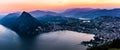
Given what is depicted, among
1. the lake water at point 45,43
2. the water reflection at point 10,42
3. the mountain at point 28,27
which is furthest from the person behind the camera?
the mountain at point 28,27

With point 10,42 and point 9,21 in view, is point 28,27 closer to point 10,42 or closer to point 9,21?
point 9,21

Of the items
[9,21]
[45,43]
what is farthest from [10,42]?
[9,21]

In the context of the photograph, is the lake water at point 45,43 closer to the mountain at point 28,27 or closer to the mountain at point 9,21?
the mountain at point 28,27

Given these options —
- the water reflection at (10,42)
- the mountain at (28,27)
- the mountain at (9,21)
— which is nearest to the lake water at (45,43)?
the water reflection at (10,42)

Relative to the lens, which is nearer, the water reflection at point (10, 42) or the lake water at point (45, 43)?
the lake water at point (45, 43)

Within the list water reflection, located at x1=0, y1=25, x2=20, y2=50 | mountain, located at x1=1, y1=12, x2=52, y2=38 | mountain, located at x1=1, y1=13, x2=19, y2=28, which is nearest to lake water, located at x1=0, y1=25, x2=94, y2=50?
water reflection, located at x1=0, y1=25, x2=20, y2=50

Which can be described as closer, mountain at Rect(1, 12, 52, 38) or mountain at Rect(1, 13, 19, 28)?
mountain at Rect(1, 12, 52, 38)

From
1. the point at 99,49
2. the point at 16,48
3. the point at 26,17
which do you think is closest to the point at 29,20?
the point at 26,17

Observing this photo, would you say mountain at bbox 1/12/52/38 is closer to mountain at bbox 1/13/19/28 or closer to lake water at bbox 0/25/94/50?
mountain at bbox 1/13/19/28

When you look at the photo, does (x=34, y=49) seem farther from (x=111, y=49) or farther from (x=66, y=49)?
(x=111, y=49)

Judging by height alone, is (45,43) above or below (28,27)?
above

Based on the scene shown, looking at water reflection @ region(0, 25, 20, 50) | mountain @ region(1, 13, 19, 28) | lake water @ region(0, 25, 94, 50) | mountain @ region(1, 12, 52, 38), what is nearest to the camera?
lake water @ region(0, 25, 94, 50)
